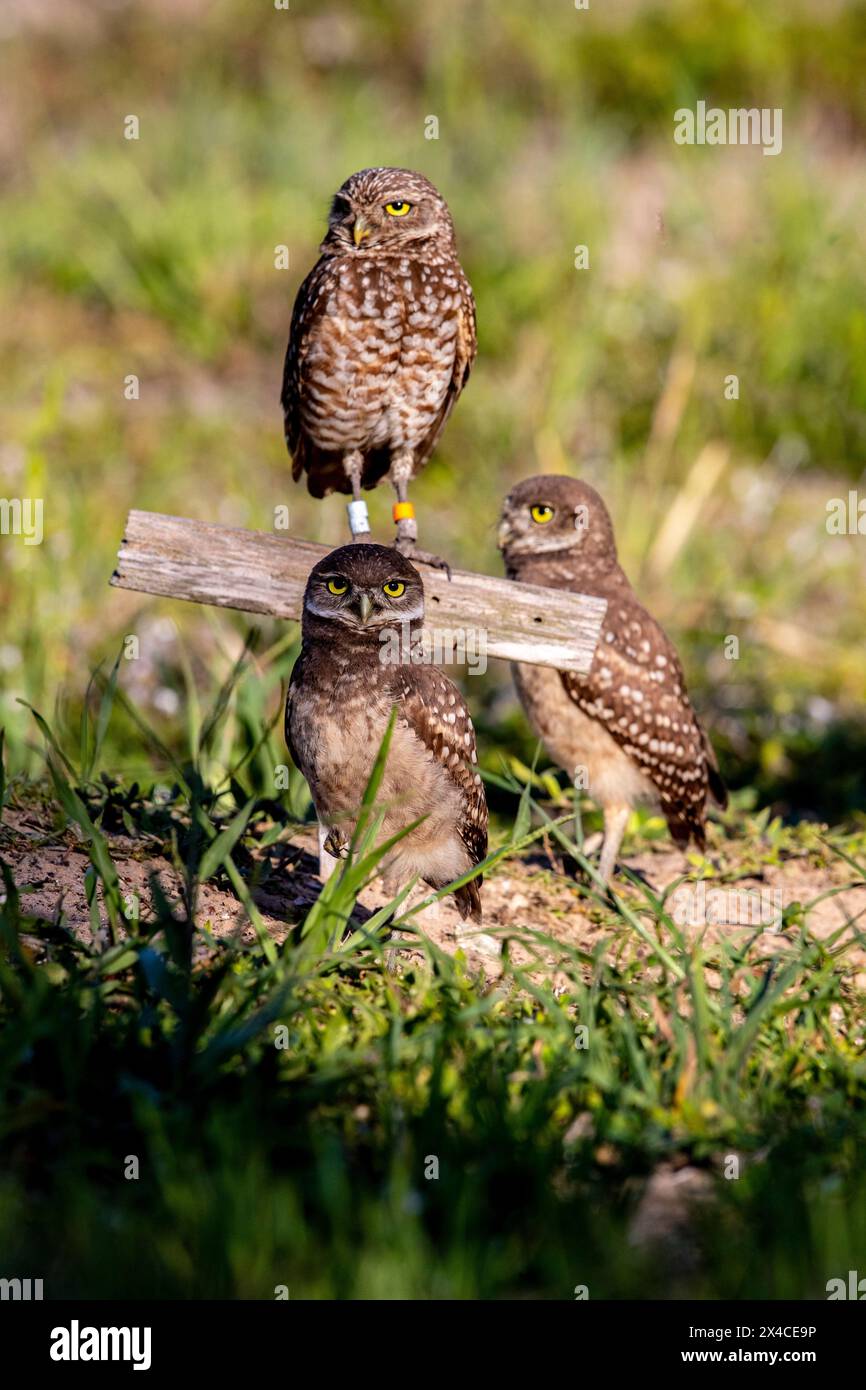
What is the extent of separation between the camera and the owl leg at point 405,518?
4656mm

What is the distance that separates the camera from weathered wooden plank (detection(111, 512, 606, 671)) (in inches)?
168

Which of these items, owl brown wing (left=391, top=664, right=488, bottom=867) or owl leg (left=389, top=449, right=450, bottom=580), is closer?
owl brown wing (left=391, top=664, right=488, bottom=867)

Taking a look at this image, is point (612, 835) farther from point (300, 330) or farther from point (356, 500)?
point (300, 330)

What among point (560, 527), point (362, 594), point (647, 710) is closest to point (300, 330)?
point (362, 594)

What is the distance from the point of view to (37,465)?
5645 millimetres

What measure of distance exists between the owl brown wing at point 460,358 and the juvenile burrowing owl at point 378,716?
1108mm

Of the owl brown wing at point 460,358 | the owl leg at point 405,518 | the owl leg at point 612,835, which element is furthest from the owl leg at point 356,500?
the owl leg at point 612,835

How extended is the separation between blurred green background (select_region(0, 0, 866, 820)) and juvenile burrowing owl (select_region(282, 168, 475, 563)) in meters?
1.20

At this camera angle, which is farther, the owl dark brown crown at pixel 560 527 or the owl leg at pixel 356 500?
the owl dark brown crown at pixel 560 527

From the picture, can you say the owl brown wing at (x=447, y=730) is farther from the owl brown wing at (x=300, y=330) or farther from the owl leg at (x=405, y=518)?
the owl brown wing at (x=300, y=330)

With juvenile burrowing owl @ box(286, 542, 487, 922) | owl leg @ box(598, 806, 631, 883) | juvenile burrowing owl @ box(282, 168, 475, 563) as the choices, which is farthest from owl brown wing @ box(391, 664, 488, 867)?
owl leg @ box(598, 806, 631, 883)

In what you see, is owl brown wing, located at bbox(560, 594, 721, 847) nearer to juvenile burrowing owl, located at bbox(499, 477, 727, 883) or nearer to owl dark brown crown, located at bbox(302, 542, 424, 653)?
juvenile burrowing owl, located at bbox(499, 477, 727, 883)

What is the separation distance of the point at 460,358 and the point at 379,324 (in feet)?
1.32

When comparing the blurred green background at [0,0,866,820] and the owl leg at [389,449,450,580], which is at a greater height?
the blurred green background at [0,0,866,820]
